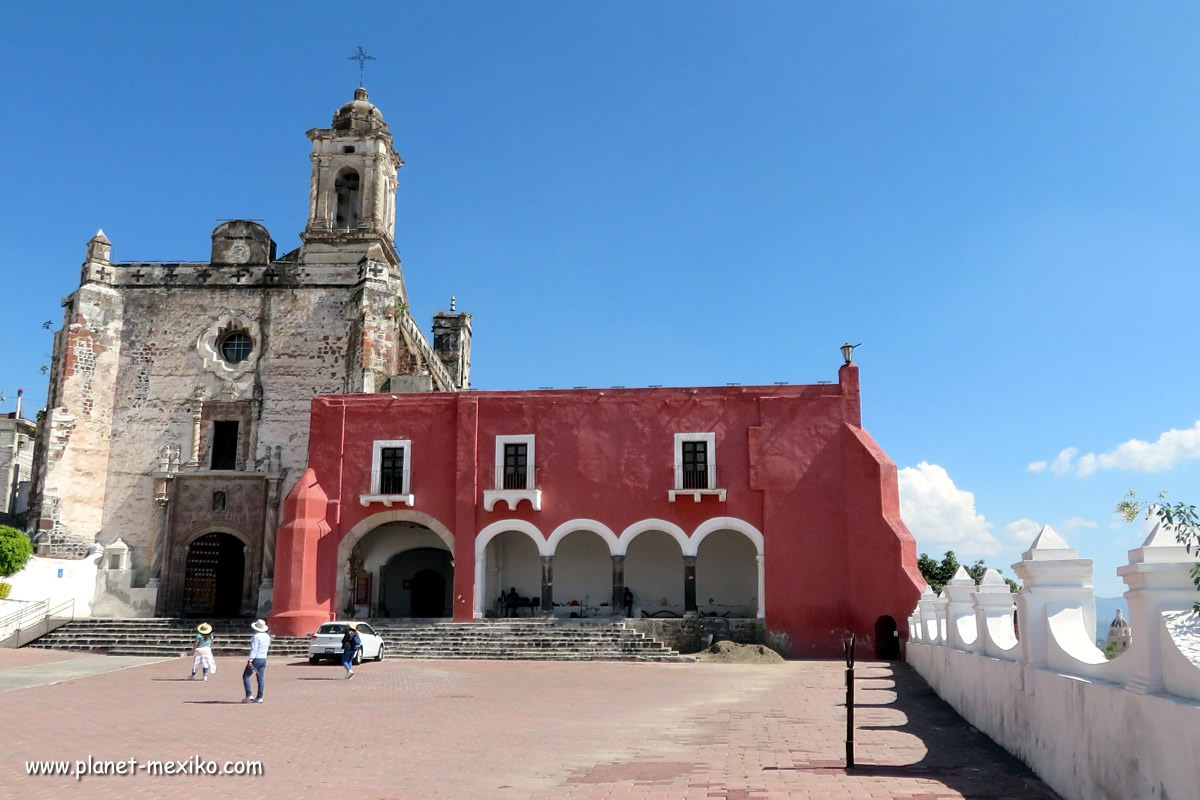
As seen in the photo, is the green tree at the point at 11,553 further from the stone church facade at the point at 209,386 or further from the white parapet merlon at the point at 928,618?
the white parapet merlon at the point at 928,618

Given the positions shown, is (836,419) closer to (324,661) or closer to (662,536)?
(662,536)

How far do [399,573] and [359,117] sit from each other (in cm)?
1423

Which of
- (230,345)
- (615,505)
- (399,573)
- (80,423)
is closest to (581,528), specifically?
(615,505)

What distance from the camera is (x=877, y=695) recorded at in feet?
44.5

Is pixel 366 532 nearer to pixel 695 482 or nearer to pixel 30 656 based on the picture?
pixel 30 656

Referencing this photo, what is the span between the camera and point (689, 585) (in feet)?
78.8

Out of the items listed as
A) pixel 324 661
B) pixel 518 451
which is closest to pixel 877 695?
pixel 324 661

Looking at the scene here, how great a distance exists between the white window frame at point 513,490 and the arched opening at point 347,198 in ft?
31.8

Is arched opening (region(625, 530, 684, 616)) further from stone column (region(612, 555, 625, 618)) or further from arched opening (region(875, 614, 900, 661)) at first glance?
arched opening (region(875, 614, 900, 661))

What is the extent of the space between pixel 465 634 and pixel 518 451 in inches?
202

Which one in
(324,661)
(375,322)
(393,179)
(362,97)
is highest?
(362,97)

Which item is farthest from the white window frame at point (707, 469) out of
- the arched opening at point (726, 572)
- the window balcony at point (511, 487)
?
the window balcony at point (511, 487)

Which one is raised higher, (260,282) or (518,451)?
(260,282)

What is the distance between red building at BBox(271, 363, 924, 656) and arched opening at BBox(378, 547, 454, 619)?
1579 millimetres
